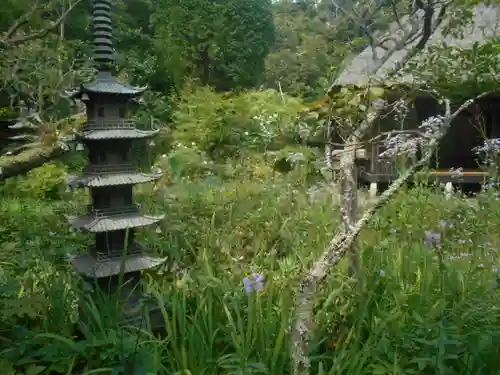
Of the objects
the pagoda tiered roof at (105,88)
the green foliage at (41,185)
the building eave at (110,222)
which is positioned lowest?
the green foliage at (41,185)

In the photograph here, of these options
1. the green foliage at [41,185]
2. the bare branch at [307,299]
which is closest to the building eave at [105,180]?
the bare branch at [307,299]

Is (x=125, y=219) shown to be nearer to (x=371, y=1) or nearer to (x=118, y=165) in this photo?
(x=118, y=165)

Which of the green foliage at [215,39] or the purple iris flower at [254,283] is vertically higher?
the green foliage at [215,39]

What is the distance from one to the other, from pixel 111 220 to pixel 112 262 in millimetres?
304

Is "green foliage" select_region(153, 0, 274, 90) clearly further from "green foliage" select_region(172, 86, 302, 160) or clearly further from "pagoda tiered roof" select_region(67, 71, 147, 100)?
"pagoda tiered roof" select_region(67, 71, 147, 100)

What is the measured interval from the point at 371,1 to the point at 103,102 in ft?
6.49

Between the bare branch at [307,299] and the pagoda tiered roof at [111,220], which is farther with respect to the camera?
the pagoda tiered roof at [111,220]

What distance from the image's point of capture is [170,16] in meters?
16.8

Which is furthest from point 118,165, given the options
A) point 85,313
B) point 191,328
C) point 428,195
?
point 428,195

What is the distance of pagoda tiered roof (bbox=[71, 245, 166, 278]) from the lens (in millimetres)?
3368

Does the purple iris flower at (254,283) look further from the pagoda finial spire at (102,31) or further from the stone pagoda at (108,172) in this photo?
the pagoda finial spire at (102,31)

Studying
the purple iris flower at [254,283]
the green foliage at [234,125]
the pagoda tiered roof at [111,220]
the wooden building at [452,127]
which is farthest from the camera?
the green foliage at [234,125]

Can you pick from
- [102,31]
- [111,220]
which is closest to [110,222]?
[111,220]

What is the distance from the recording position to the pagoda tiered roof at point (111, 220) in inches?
136
